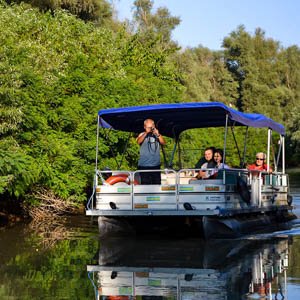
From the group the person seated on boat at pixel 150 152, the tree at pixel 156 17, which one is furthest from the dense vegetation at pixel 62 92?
the tree at pixel 156 17

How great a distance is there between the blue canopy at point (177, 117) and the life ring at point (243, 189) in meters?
1.26

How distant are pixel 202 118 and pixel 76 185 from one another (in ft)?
16.8

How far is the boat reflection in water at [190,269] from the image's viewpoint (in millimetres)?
8820

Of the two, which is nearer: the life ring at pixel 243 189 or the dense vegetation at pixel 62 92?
the life ring at pixel 243 189

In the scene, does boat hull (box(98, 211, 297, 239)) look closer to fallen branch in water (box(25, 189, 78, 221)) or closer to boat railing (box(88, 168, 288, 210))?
boat railing (box(88, 168, 288, 210))

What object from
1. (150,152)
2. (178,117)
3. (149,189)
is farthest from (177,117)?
(149,189)

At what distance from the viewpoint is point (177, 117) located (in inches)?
664

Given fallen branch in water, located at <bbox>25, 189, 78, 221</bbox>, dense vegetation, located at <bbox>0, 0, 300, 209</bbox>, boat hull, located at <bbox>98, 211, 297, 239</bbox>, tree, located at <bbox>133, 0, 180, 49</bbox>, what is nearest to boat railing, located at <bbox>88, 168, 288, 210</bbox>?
boat hull, located at <bbox>98, 211, 297, 239</bbox>

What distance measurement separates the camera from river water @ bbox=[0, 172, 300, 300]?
349 inches

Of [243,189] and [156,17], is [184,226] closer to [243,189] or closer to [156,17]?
[243,189]

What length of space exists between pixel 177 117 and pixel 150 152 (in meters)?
1.87

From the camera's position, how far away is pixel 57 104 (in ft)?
72.3

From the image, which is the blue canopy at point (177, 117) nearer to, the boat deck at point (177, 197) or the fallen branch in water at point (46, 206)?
the boat deck at point (177, 197)

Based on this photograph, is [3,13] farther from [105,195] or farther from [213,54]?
[213,54]
